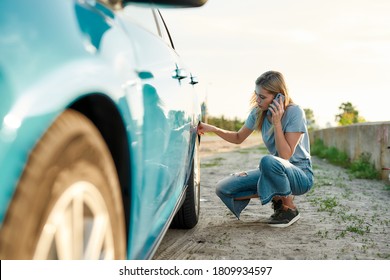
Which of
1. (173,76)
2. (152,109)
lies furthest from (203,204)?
(152,109)

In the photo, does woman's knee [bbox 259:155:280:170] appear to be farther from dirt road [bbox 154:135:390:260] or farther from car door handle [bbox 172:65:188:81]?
car door handle [bbox 172:65:188:81]

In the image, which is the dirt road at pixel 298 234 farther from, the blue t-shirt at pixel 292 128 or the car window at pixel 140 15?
the car window at pixel 140 15

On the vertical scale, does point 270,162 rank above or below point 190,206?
above

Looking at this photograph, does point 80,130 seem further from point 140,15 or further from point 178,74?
point 178,74

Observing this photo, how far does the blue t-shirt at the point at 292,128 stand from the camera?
4477mm

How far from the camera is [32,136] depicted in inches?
44.5

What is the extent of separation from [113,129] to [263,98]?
3.02 m

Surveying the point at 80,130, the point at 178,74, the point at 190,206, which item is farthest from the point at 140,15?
the point at 190,206

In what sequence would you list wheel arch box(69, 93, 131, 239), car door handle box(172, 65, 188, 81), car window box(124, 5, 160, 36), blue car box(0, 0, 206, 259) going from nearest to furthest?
1. blue car box(0, 0, 206, 259)
2. wheel arch box(69, 93, 131, 239)
3. car window box(124, 5, 160, 36)
4. car door handle box(172, 65, 188, 81)

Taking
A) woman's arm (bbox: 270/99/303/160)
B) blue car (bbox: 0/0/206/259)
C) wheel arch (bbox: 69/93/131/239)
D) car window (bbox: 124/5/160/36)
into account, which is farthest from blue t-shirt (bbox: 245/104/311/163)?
wheel arch (bbox: 69/93/131/239)

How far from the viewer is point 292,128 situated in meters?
4.46

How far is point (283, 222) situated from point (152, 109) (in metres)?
2.79

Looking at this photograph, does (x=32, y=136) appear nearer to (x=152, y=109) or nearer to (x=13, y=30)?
(x=13, y=30)

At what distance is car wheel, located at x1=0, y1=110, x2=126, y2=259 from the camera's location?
114cm
